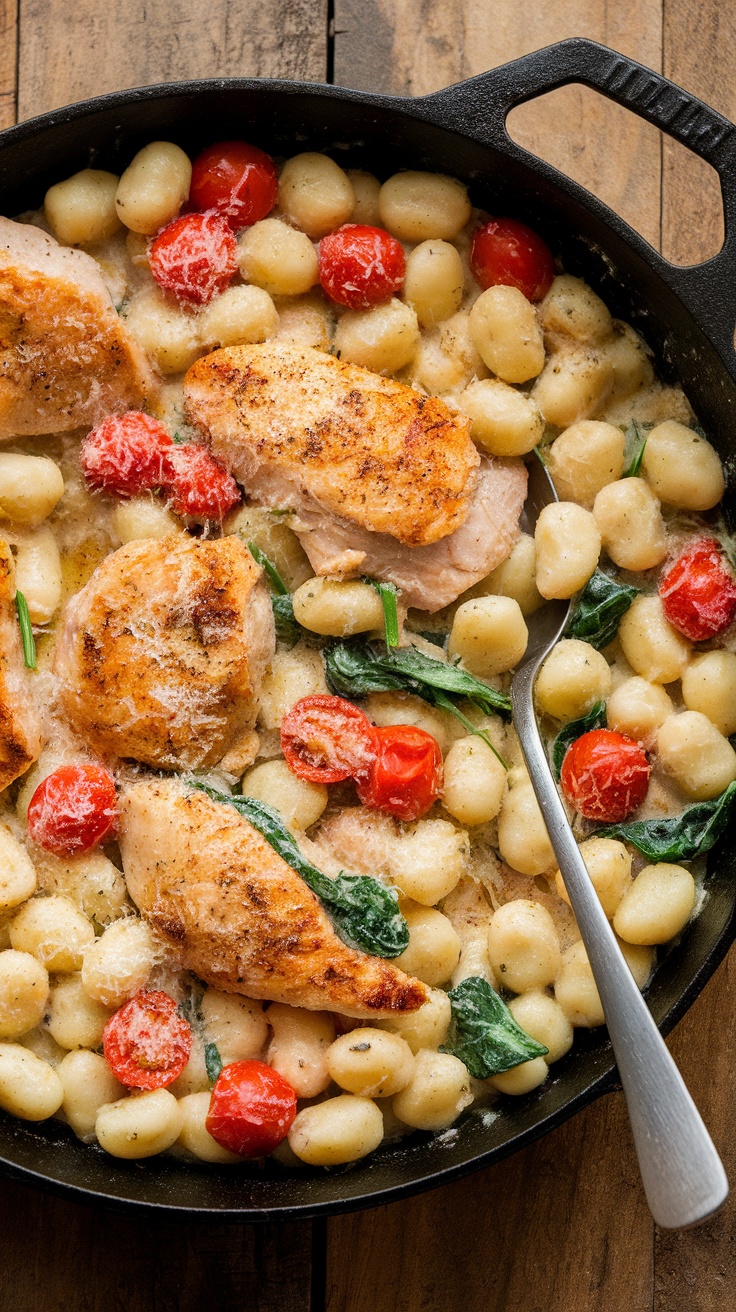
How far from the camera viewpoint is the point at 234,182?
3.37 meters

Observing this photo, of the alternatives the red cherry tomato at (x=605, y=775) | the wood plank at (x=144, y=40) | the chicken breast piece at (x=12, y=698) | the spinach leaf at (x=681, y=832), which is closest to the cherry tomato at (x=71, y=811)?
the chicken breast piece at (x=12, y=698)

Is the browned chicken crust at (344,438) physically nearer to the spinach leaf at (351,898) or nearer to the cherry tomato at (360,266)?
the cherry tomato at (360,266)

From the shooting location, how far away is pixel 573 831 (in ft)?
10.8

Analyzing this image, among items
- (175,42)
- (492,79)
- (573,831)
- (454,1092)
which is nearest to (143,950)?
(454,1092)

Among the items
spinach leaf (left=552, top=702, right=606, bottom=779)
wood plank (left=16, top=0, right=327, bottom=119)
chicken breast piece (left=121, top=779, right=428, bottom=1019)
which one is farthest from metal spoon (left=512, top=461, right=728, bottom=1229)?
wood plank (left=16, top=0, right=327, bottom=119)

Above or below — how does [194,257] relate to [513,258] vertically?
below

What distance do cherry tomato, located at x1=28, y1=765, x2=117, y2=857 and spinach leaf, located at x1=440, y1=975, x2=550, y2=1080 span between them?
1.04 m

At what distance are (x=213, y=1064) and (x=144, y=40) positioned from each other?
297 centimetres

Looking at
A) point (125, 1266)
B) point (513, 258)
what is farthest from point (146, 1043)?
point (513, 258)

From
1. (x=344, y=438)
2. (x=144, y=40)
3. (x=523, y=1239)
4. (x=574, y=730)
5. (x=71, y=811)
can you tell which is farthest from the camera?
(x=144, y=40)

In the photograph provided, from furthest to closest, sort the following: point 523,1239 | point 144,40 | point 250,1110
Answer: point 144,40 < point 523,1239 < point 250,1110

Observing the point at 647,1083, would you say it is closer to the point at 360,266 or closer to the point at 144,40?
the point at 360,266

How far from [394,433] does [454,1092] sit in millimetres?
1709

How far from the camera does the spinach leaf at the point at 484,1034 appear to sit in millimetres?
3066
